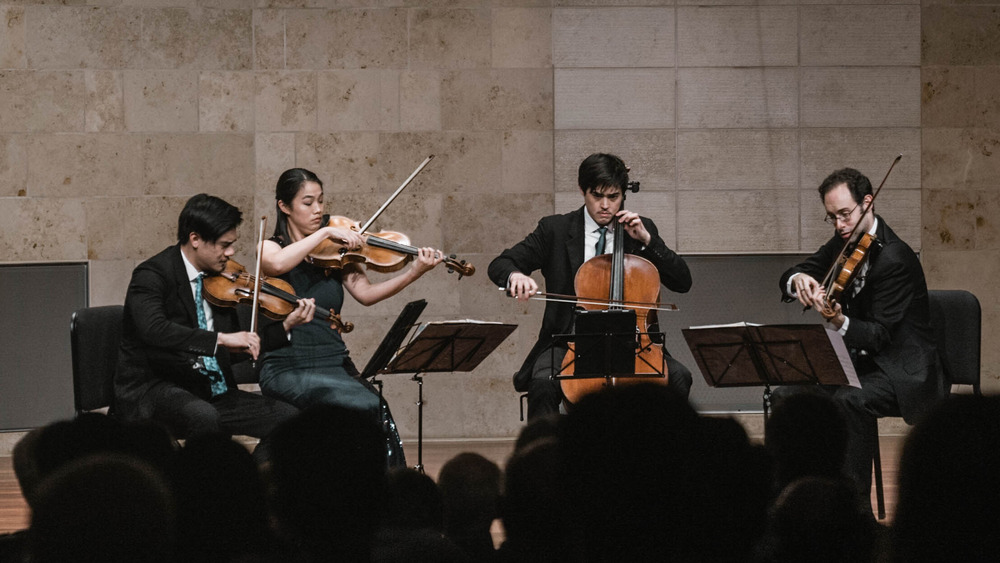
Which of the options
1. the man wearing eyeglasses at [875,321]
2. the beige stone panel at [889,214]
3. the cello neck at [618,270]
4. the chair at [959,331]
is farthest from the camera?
the beige stone panel at [889,214]

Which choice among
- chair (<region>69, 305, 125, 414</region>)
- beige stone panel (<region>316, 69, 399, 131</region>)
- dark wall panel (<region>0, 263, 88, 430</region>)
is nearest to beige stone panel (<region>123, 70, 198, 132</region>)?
beige stone panel (<region>316, 69, 399, 131</region>)

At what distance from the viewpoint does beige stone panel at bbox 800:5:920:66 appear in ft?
16.3

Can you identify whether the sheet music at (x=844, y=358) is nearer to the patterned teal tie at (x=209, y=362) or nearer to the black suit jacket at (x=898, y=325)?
the black suit jacket at (x=898, y=325)

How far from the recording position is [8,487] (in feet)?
13.1

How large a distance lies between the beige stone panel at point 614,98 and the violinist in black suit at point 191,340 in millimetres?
2246

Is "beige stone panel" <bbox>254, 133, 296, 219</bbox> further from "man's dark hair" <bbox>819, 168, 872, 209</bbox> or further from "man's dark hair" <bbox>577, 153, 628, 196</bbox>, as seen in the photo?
"man's dark hair" <bbox>819, 168, 872, 209</bbox>

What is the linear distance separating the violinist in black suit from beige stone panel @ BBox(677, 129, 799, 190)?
2.54 meters

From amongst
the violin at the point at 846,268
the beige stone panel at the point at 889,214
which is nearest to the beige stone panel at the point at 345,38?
the beige stone panel at the point at 889,214

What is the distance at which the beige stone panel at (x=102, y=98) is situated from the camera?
15.8 feet

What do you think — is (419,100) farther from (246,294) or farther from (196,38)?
(246,294)

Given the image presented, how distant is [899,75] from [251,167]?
349cm

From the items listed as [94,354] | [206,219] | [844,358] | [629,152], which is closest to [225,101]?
[206,219]

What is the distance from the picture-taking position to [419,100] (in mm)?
4898

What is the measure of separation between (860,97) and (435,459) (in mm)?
2946
